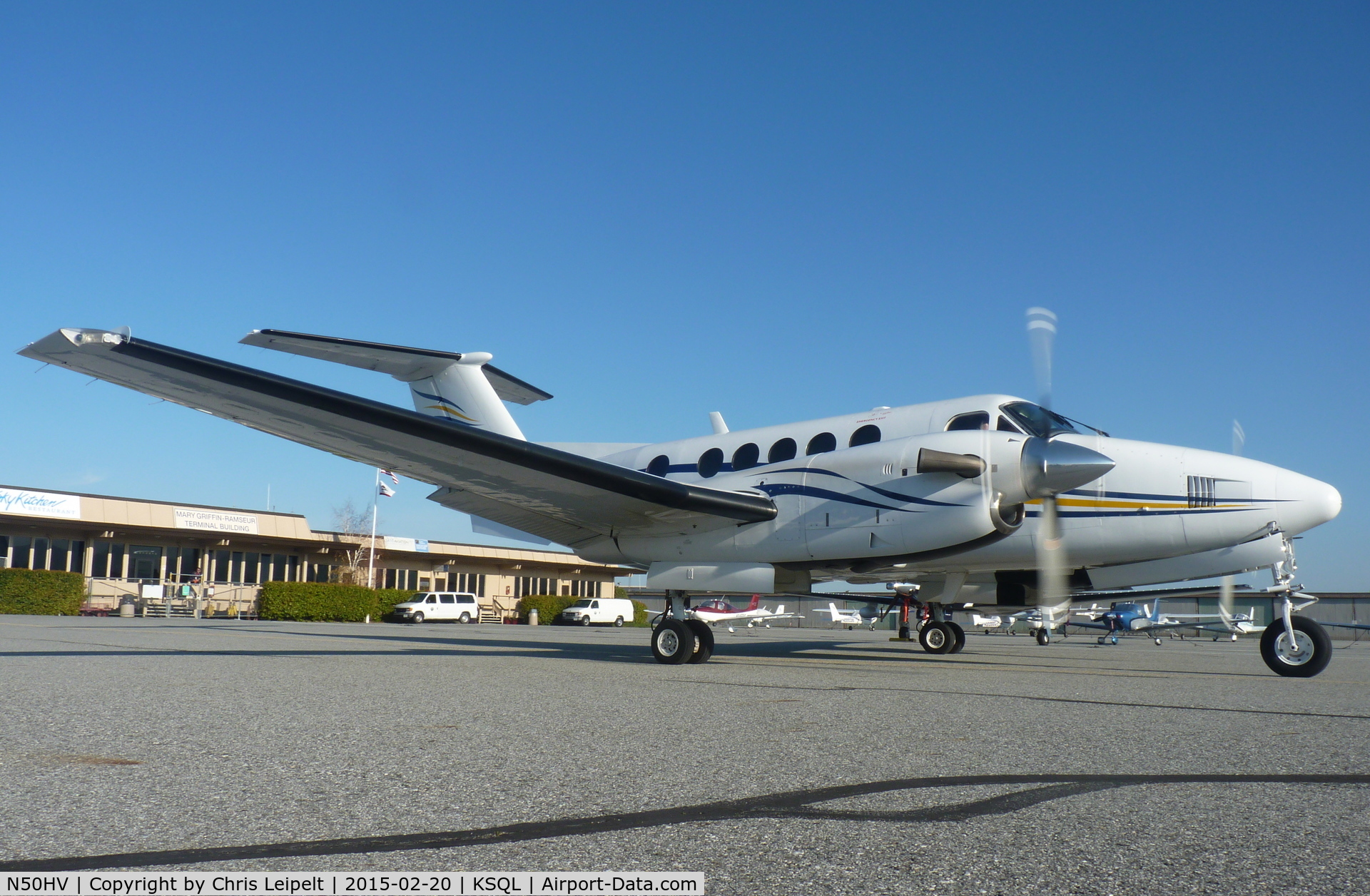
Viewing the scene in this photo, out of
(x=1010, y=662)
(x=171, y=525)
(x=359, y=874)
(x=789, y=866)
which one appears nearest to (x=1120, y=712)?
(x=789, y=866)

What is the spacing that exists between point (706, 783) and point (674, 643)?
7840 millimetres

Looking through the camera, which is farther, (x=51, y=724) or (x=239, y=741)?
(x=51, y=724)

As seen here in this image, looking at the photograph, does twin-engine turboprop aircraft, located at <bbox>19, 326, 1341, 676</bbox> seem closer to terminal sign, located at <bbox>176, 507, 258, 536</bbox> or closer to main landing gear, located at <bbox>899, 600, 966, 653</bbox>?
main landing gear, located at <bbox>899, 600, 966, 653</bbox>

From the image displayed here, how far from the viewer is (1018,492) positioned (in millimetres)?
9914

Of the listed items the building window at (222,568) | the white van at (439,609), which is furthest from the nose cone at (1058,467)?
the building window at (222,568)

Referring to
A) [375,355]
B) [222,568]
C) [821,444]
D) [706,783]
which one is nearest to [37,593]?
[222,568]

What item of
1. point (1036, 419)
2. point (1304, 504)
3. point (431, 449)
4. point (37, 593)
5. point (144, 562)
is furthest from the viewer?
point (144, 562)

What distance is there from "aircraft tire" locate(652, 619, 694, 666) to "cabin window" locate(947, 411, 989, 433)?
13.2 feet

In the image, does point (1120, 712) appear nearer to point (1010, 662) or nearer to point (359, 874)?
point (359, 874)

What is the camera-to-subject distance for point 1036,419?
35.1 feet

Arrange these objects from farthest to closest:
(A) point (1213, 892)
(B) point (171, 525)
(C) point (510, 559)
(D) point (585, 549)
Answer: (C) point (510, 559), (B) point (171, 525), (D) point (585, 549), (A) point (1213, 892)

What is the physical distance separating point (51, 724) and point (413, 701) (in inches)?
82.6

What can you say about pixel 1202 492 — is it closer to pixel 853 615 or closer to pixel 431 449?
pixel 431 449

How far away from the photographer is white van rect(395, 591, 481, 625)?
4209 centimetres
